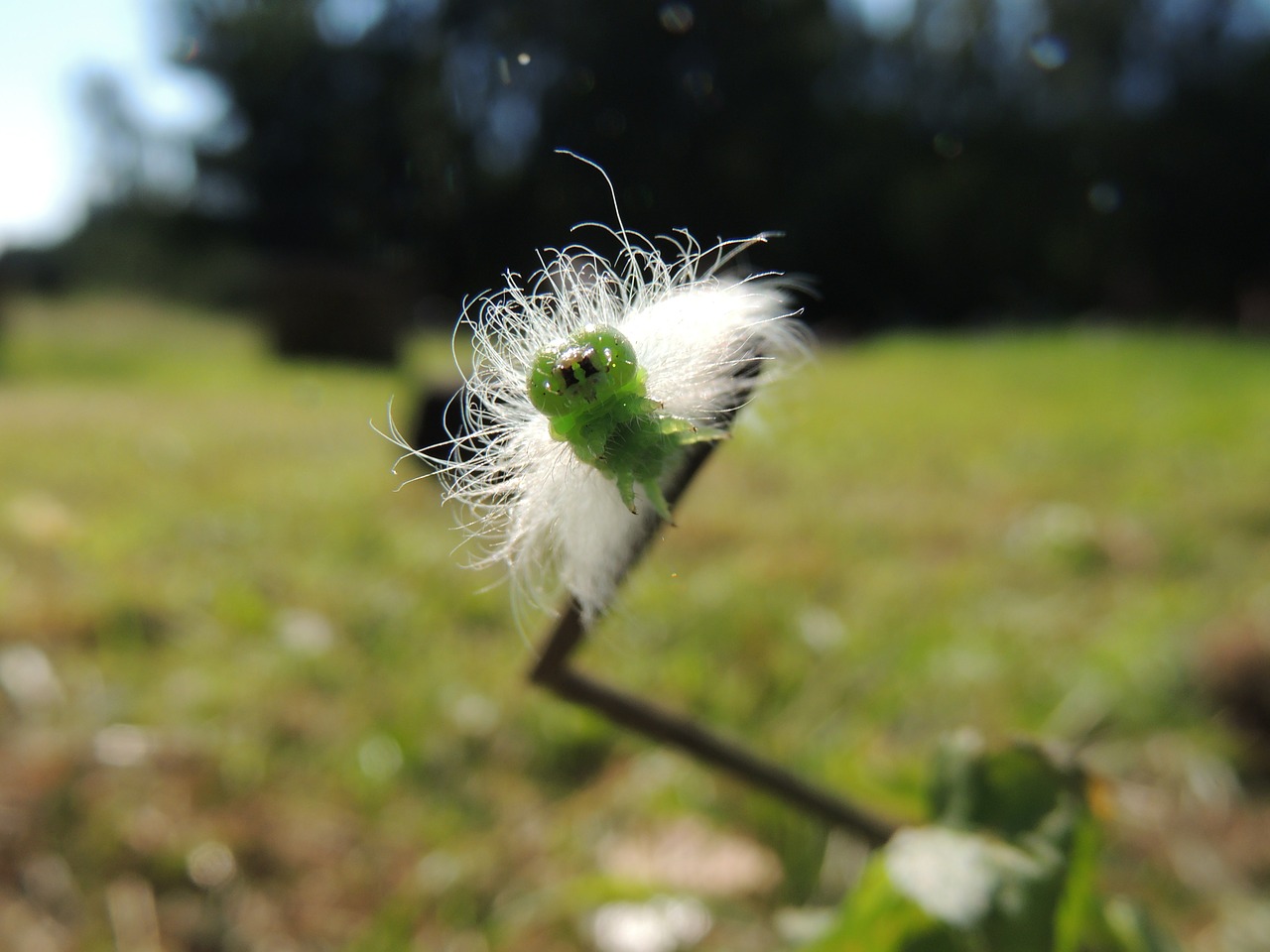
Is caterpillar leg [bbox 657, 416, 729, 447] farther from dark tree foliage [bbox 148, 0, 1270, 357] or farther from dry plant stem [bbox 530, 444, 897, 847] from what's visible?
dark tree foliage [bbox 148, 0, 1270, 357]

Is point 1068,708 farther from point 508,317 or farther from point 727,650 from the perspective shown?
point 508,317

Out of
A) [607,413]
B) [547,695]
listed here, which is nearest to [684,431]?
[607,413]

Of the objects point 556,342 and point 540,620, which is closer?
point 556,342

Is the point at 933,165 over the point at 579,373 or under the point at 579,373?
under

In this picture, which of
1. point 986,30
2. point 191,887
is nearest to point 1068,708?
point 191,887

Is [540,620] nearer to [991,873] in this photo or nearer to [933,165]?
[991,873]

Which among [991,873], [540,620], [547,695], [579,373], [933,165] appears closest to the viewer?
[579,373]
